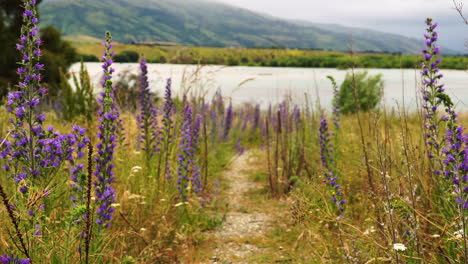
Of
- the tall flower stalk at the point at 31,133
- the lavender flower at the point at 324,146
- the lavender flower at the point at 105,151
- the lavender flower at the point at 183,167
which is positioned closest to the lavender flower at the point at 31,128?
the tall flower stalk at the point at 31,133

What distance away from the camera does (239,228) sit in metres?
4.38

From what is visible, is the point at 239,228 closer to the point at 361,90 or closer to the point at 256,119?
the point at 256,119

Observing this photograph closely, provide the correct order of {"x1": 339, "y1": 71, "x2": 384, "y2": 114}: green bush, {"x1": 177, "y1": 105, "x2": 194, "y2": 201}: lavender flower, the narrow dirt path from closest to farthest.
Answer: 1. the narrow dirt path
2. {"x1": 177, "y1": 105, "x2": 194, "y2": 201}: lavender flower
3. {"x1": 339, "y1": 71, "x2": 384, "y2": 114}: green bush

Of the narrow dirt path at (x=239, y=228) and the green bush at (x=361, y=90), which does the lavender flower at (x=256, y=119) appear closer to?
the green bush at (x=361, y=90)

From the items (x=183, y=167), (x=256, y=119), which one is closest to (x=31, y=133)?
(x=183, y=167)

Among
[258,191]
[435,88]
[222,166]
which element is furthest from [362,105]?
[435,88]

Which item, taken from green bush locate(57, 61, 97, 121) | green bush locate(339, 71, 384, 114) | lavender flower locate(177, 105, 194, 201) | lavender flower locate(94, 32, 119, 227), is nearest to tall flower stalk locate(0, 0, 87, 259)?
lavender flower locate(94, 32, 119, 227)

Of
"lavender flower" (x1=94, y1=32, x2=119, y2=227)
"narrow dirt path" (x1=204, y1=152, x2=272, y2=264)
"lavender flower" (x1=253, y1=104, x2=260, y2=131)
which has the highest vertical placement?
"lavender flower" (x1=94, y1=32, x2=119, y2=227)

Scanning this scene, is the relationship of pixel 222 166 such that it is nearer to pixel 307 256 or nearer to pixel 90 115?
pixel 90 115

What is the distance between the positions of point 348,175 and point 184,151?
2.29m

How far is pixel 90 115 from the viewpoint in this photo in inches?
266

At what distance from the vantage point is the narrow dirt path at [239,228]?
3.65 metres

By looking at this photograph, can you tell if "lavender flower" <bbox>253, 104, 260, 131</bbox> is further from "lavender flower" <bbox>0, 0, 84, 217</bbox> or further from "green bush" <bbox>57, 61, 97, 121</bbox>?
"lavender flower" <bbox>0, 0, 84, 217</bbox>

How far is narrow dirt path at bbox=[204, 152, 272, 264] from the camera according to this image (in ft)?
12.0
